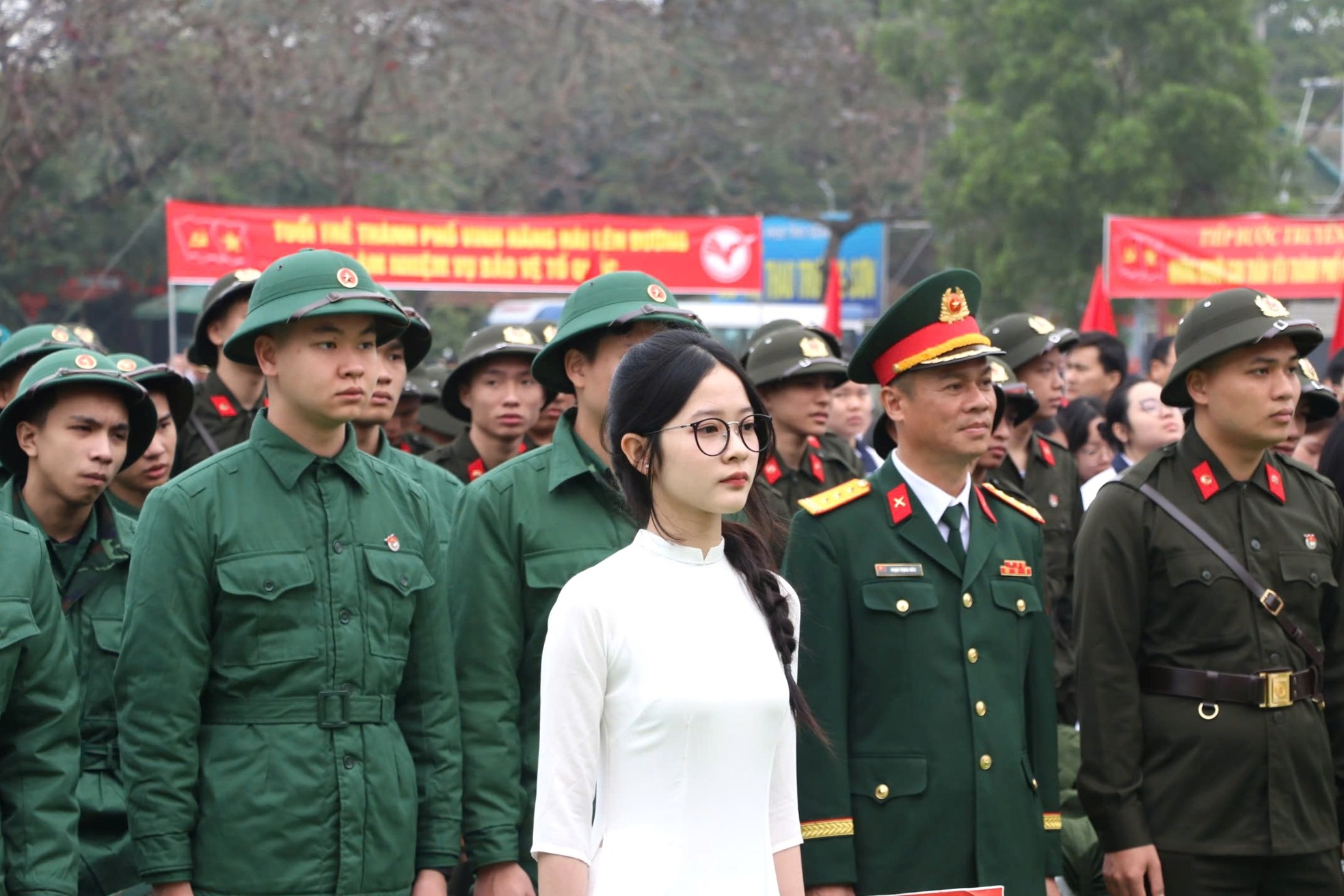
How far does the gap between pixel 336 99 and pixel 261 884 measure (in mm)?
22267

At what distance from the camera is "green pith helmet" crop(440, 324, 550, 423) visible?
7246 millimetres

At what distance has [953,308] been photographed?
436cm

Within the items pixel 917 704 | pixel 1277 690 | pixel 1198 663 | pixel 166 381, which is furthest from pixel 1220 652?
pixel 166 381

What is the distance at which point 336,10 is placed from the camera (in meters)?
24.9

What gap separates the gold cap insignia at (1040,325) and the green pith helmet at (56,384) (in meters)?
4.15

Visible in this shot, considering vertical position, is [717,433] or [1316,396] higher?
[1316,396]

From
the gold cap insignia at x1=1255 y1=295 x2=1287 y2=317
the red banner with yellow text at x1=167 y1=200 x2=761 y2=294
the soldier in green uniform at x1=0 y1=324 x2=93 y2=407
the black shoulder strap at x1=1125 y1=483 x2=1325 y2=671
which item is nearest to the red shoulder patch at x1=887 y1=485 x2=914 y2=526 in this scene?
the black shoulder strap at x1=1125 y1=483 x2=1325 y2=671

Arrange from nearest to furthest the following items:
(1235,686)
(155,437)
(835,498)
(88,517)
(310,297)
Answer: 1. (310,297)
2. (835,498)
3. (1235,686)
4. (88,517)
5. (155,437)

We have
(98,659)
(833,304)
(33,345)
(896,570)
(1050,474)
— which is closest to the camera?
(896,570)

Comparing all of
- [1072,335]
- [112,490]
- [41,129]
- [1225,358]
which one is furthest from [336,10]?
[1225,358]

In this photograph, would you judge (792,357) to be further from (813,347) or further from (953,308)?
(953,308)

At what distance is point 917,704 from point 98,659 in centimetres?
195

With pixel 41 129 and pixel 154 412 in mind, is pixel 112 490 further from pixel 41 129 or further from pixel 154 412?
pixel 41 129

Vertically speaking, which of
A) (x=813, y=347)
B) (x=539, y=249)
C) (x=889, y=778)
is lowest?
(x=889, y=778)
